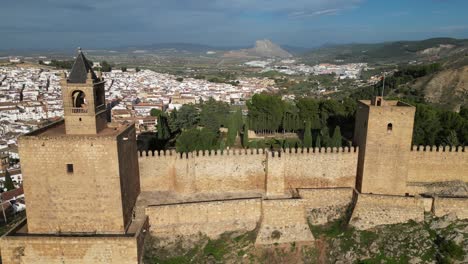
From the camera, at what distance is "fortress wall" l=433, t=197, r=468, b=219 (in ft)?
47.0

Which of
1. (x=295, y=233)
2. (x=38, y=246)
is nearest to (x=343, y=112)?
(x=295, y=233)

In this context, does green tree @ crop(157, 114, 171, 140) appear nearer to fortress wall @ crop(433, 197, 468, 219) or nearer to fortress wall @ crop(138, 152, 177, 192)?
fortress wall @ crop(138, 152, 177, 192)

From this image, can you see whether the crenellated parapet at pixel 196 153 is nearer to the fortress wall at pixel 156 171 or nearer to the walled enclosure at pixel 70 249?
the fortress wall at pixel 156 171

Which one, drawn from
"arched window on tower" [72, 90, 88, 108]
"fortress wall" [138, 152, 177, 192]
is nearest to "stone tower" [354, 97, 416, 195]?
"fortress wall" [138, 152, 177, 192]

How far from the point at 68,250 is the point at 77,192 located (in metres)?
1.96

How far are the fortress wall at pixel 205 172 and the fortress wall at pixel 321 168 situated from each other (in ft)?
4.05

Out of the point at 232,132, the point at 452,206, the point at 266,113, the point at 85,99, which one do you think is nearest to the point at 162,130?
the point at 232,132

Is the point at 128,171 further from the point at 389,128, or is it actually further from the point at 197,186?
the point at 389,128

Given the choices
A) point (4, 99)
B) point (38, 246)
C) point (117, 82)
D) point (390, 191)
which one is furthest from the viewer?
point (117, 82)

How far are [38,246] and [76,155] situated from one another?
331 centimetres

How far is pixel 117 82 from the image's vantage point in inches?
3536

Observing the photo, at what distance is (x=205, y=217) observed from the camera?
47.4 ft

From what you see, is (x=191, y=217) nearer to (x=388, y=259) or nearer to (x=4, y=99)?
(x=388, y=259)

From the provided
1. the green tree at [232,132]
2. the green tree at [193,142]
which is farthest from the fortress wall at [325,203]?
the green tree at [232,132]
